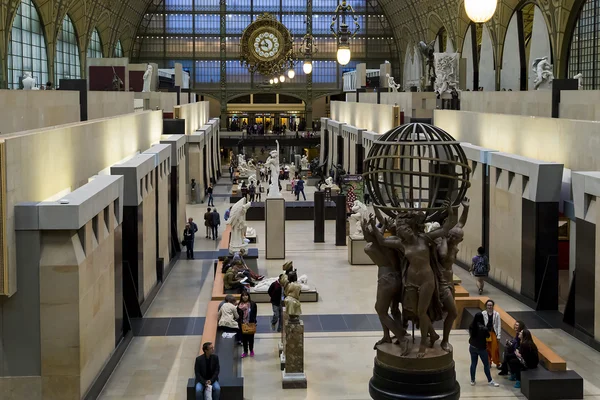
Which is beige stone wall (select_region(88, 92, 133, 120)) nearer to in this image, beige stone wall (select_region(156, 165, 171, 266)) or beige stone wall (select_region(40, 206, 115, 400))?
beige stone wall (select_region(156, 165, 171, 266))

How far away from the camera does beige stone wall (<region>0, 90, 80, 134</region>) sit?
1802cm

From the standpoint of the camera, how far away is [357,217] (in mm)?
26891

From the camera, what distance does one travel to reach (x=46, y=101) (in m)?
20.0

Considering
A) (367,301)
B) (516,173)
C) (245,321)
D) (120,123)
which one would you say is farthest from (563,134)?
(120,123)

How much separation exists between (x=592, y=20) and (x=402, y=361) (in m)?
37.1

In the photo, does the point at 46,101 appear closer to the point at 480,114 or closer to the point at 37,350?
the point at 37,350

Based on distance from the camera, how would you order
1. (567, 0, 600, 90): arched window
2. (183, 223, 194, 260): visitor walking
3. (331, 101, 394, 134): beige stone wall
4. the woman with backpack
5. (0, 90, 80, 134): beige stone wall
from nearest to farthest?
(0, 90, 80, 134): beige stone wall → the woman with backpack → (183, 223, 194, 260): visitor walking → (331, 101, 394, 134): beige stone wall → (567, 0, 600, 90): arched window

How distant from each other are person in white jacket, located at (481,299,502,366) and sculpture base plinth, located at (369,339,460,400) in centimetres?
664

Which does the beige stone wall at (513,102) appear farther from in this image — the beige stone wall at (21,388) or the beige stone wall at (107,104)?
the beige stone wall at (21,388)

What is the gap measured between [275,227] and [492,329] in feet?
42.1

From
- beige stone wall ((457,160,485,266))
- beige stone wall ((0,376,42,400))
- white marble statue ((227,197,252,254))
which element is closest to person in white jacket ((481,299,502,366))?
beige stone wall ((0,376,42,400))

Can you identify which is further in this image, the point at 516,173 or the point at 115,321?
the point at 516,173

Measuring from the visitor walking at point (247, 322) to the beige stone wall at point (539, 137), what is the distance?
7.59 m

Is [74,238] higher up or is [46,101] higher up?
[46,101]
